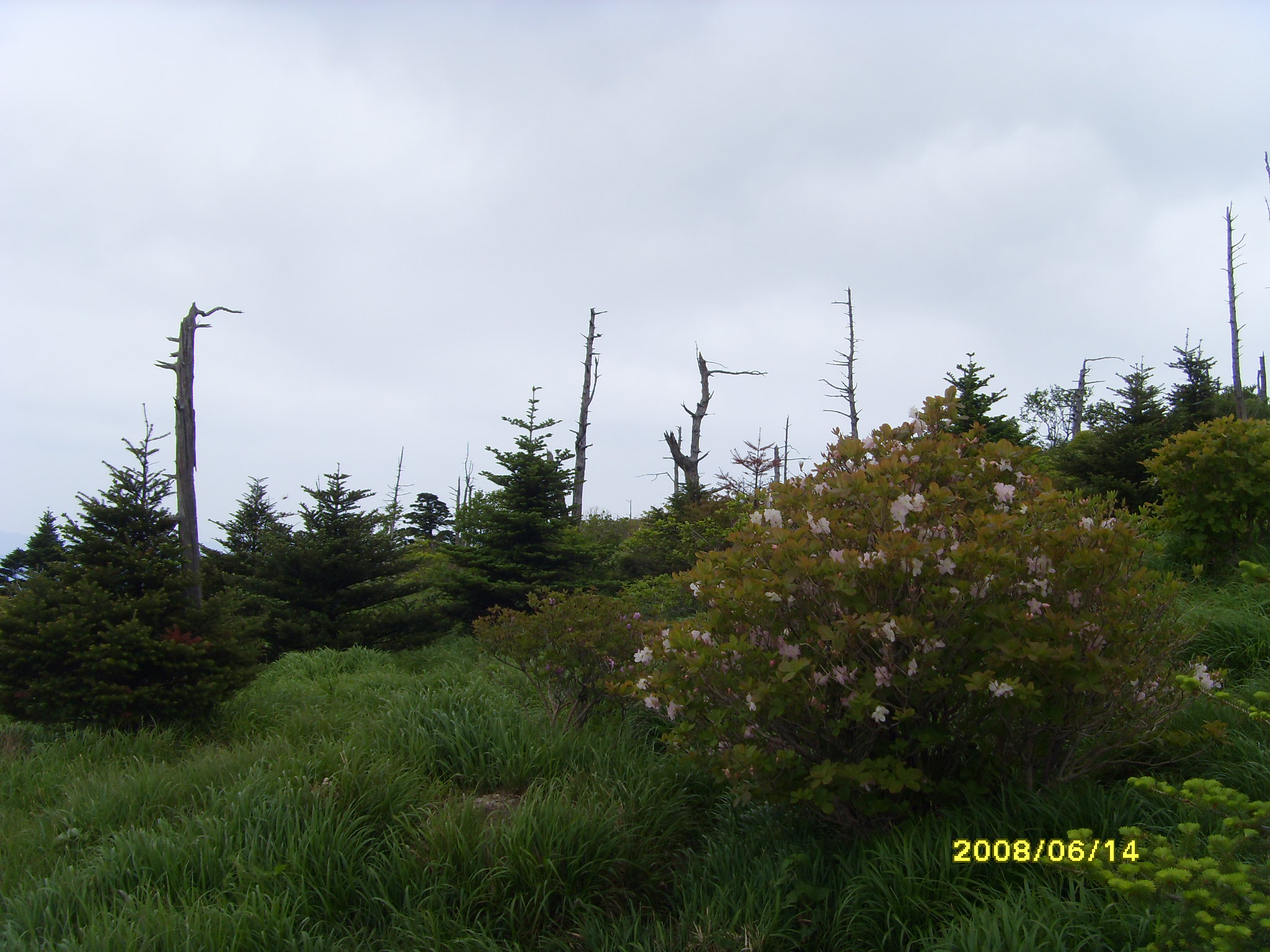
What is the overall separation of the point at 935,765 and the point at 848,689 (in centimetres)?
73

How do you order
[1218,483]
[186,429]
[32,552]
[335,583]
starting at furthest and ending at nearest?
[32,552] < [335,583] < [186,429] < [1218,483]

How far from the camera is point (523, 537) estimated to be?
509 inches

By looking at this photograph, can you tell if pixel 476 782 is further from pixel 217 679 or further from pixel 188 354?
pixel 188 354

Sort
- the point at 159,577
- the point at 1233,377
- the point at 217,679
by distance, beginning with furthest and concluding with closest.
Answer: the point at 1233,377, the point at 159,577, the point at 217,679

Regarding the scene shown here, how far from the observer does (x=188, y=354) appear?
33.8 ft

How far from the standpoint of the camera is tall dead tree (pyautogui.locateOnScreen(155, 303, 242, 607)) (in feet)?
33.6

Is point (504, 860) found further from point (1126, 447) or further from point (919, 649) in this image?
point (1126, 447)

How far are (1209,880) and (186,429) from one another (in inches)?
462

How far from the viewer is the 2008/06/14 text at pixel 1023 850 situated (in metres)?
2.67

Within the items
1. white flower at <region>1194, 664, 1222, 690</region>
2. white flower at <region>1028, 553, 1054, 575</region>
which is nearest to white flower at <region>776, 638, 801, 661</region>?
white flower at <region>1028, 553, 1054, 575</region>

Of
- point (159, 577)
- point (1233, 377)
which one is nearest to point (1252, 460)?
point (159, 577)

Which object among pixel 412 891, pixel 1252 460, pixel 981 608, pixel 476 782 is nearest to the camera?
pixel 981 608


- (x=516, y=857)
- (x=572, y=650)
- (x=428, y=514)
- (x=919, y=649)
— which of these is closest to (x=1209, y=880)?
(x=919, y=649)

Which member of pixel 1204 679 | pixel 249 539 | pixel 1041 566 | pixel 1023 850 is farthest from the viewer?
pixel 249 539
